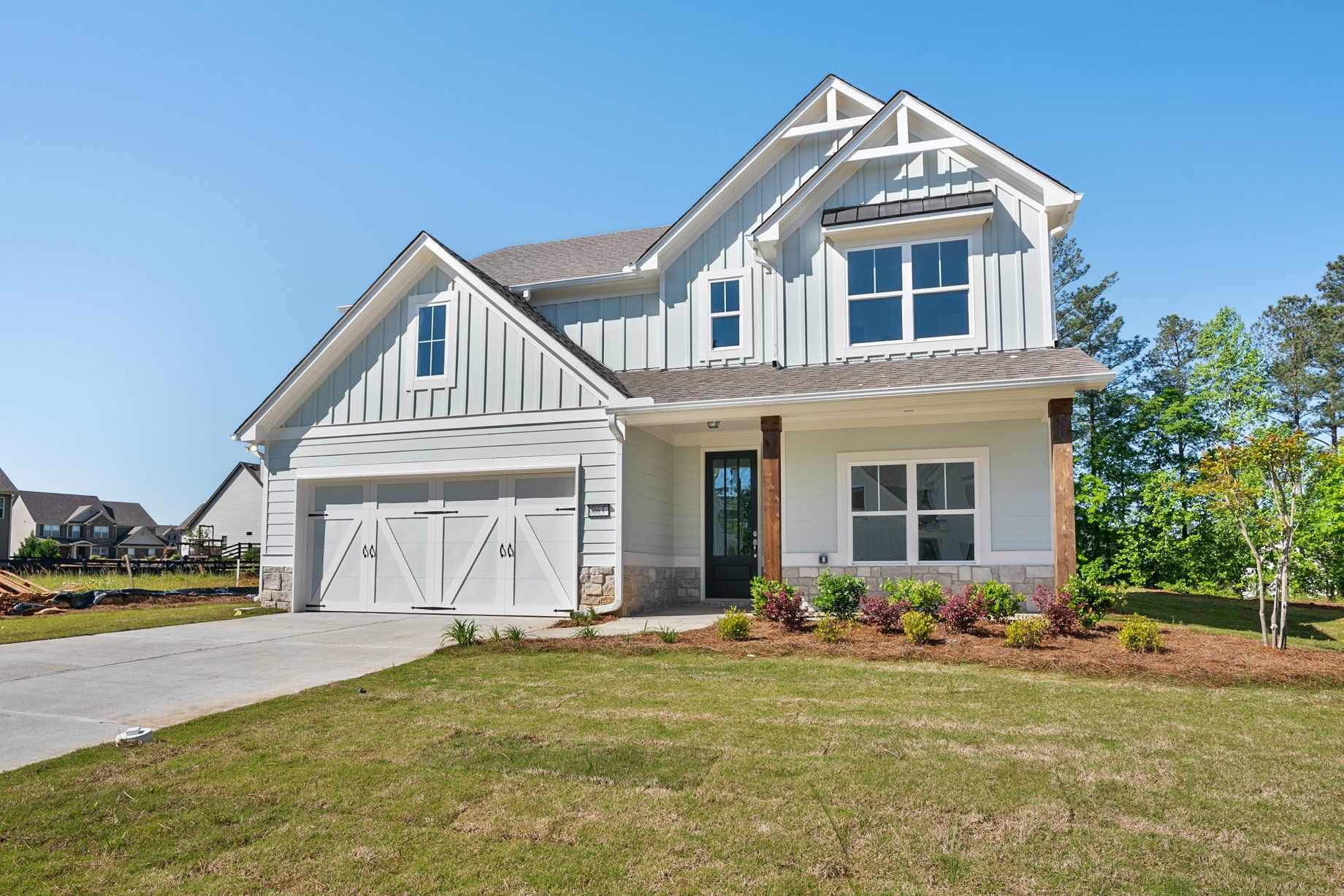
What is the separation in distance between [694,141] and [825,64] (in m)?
3.68

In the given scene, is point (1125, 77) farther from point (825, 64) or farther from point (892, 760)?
point (892, 760)

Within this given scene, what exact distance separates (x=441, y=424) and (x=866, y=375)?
6.69 metres

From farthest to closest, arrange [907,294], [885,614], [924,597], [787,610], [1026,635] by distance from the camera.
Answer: [907,294]
[924,597]
[787,610]
[885,614]
[1026,635]

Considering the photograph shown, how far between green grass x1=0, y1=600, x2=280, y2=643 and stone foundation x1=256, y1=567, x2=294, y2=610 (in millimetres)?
193

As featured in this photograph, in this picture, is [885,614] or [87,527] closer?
[885,614]

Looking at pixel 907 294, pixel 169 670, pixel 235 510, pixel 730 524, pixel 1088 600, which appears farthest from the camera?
pixel 235 510

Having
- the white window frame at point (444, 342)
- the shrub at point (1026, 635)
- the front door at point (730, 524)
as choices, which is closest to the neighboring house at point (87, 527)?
the white window frame at point (444, 342)

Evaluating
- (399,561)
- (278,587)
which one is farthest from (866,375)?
(278,587)

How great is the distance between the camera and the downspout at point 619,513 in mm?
12492

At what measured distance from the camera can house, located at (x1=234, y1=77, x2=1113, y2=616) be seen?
1243cm

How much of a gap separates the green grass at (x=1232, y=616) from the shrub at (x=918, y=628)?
438 centimetres

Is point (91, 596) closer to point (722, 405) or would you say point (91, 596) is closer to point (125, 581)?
point (125, 581)

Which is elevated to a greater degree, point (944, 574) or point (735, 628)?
point (944, 574)

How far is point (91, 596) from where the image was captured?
15273mm
